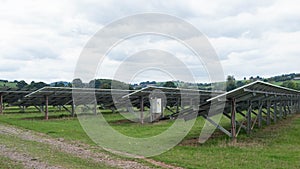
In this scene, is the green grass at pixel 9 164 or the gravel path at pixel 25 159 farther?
the gravel path at pixel 25 159

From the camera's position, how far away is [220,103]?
547 inches

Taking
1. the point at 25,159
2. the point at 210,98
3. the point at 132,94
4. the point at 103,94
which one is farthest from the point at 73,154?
the point at 103,94

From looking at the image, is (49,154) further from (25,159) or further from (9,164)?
(9,164)

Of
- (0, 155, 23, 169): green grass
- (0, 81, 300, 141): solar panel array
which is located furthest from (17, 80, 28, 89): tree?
(0, 155, 23, 169): green grass

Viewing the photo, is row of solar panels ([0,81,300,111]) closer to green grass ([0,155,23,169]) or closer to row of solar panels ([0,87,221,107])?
row of solar panels ([0,87,221,107])

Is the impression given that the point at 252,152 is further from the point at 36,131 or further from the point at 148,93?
the point at 148,93

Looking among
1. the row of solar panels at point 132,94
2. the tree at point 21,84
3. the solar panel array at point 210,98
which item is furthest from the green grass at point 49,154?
the tree at point 21,84

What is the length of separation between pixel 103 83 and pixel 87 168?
104 feet

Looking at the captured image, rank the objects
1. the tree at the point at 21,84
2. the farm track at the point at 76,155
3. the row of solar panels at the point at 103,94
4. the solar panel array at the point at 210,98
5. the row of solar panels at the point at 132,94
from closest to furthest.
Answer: the farm track at the point at 76,155 → the solar panel array at the point at 210,98 → the row of solar panels at the point at 132,94 → the row of solar panels at the point at 103,94 → the tree at the point at 21,84

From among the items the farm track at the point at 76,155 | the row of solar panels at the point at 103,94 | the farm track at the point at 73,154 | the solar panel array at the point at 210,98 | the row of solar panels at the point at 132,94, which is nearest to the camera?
the farm track at the point at 76,155

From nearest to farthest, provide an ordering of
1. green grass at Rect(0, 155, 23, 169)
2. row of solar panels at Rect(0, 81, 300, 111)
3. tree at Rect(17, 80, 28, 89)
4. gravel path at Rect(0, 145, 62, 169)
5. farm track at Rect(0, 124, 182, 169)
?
green grass at Rect(0, 155, 23, 169), gravel path at Rect(0, 145, 62, 169), farm track at Rect(0, 124, 182, 169), row of solar panels at Rect(0, 81, 300, 111), tree at Rect(17, 80, 28, 89)

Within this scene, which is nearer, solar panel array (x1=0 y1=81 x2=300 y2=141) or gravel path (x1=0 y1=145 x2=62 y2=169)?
gravel path (x1=0 y1=145 x2=62 y2=169)

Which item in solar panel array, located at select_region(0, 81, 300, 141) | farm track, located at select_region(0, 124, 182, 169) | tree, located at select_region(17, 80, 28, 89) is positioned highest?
tree, located at select_region(17, 80, 28, 89)

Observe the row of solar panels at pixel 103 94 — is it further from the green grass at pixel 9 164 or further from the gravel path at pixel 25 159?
the green grass at pixel 9 164
